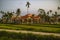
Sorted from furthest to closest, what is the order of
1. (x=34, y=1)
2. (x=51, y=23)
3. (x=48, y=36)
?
(x=51, y=23), (x=34, y=1), (x=48, y=36)

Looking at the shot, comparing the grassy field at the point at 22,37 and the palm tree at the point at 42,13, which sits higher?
the palm tree at the point at 42,13

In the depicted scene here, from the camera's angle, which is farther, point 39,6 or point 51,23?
point 51,23

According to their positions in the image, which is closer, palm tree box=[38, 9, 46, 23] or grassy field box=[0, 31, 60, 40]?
grassy field box=[0, 31, 60, 40]

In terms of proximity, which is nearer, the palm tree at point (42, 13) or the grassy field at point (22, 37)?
the grassy field at point (22, 37)

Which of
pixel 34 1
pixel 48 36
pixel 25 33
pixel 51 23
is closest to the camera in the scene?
pixel 48 36

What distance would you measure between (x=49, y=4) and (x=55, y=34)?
1107mm

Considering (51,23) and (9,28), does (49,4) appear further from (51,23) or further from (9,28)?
(9,28)

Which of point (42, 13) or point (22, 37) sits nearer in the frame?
point (22, 37)

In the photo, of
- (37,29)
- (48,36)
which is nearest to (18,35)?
(37,29)

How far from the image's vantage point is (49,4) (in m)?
6.25

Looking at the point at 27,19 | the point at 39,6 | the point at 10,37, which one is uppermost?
the point at 39,6

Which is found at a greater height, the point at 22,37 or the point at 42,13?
the point at 42,13

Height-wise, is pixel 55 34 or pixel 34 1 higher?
pixel 34 1

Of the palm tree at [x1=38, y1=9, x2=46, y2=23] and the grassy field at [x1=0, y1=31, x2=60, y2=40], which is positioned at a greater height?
the palm tree at [x1=38, y1=9, x2=46, y2=23]
